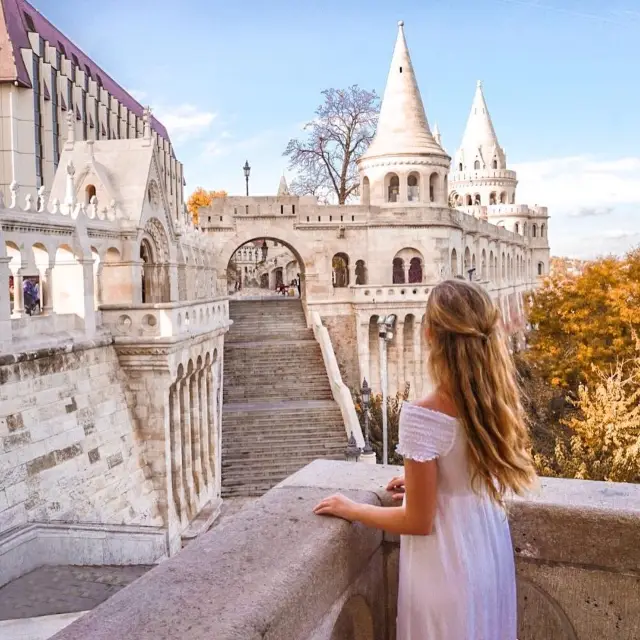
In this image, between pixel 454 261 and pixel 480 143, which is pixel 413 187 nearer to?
pixel 454 261

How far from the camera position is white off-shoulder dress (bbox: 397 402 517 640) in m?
2.30

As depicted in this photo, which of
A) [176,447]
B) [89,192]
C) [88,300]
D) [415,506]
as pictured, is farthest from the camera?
[89,192]

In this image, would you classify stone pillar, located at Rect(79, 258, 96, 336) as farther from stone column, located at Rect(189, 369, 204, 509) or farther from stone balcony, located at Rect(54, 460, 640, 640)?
stone balcony, located at Rect(54, 460, 640, 640)

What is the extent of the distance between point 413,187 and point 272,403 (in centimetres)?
1328

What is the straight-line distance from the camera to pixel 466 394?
232 centimetres

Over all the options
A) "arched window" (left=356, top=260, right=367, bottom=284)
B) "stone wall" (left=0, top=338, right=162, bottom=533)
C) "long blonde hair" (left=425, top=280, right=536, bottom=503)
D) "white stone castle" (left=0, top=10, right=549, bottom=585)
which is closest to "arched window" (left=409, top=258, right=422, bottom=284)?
"white stone castle" (left=0, top=10, right=549, bottom=585)

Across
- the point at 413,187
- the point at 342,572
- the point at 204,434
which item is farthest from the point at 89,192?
the point at 413,187

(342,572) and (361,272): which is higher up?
(361,272)

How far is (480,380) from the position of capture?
7.71 ft

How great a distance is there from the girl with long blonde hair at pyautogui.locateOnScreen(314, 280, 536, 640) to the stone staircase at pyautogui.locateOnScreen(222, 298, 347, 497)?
15.4 metres

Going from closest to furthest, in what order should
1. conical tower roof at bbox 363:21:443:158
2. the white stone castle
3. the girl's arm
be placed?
the girl's arm
the white stone castle
conical tower roof at bbox 363:21:443:158

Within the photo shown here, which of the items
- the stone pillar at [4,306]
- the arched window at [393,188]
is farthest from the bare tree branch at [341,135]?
the stone pillar at [4,306]

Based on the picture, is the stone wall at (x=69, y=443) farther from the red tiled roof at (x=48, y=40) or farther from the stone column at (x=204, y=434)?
the red tiled roof at (x=48, y=40)

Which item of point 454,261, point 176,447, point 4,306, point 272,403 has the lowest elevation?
point 272,403
